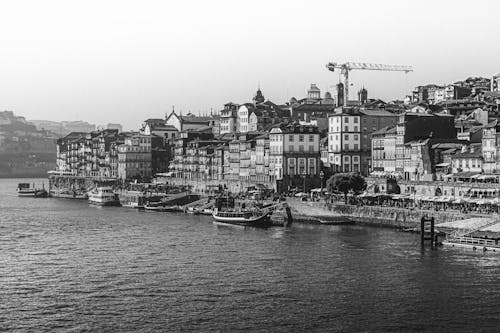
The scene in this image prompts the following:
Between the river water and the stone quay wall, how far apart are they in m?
3.60

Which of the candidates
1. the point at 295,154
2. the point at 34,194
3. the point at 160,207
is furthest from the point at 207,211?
the point at 34,194

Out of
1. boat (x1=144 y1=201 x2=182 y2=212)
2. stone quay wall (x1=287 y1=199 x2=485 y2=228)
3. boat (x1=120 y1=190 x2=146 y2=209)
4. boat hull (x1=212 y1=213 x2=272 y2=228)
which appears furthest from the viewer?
boat (x1=120 y1=190 x2=146 y2=209)

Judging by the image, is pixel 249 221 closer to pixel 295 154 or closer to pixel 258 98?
pixel 295 154

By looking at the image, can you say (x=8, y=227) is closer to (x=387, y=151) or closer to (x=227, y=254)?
(x=227, y=254)

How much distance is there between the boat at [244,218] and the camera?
90938 mm

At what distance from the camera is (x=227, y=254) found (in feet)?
218

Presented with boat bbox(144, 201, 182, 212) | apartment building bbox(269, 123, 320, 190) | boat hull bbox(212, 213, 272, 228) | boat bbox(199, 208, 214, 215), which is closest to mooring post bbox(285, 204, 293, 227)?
boat hull bbox(212, 213, 272, 228)

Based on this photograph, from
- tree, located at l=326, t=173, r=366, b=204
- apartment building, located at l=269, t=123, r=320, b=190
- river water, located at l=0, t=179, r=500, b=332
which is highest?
apartment building, located at l=269, t=123, r=320, b=190

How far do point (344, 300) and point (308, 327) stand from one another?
6281 mm

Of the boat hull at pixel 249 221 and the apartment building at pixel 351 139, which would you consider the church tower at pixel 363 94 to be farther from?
the boat hull at pixel 249 221

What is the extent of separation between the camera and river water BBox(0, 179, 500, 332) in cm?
4416

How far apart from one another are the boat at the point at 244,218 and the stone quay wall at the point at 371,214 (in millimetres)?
5352

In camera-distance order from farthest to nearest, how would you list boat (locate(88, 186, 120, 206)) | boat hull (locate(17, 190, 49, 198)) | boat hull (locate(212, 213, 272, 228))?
boat hull (locate(17, 190, 49, 198)) → boat (locate(88, 186, 120, 206)) → boat hull (locate(212, 213, 272, 228))

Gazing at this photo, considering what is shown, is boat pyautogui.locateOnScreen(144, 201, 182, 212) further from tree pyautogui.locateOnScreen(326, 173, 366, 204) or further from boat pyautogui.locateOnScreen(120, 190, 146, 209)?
tree pyautogui.locateOnScreen(326, 173, 366, 204)
